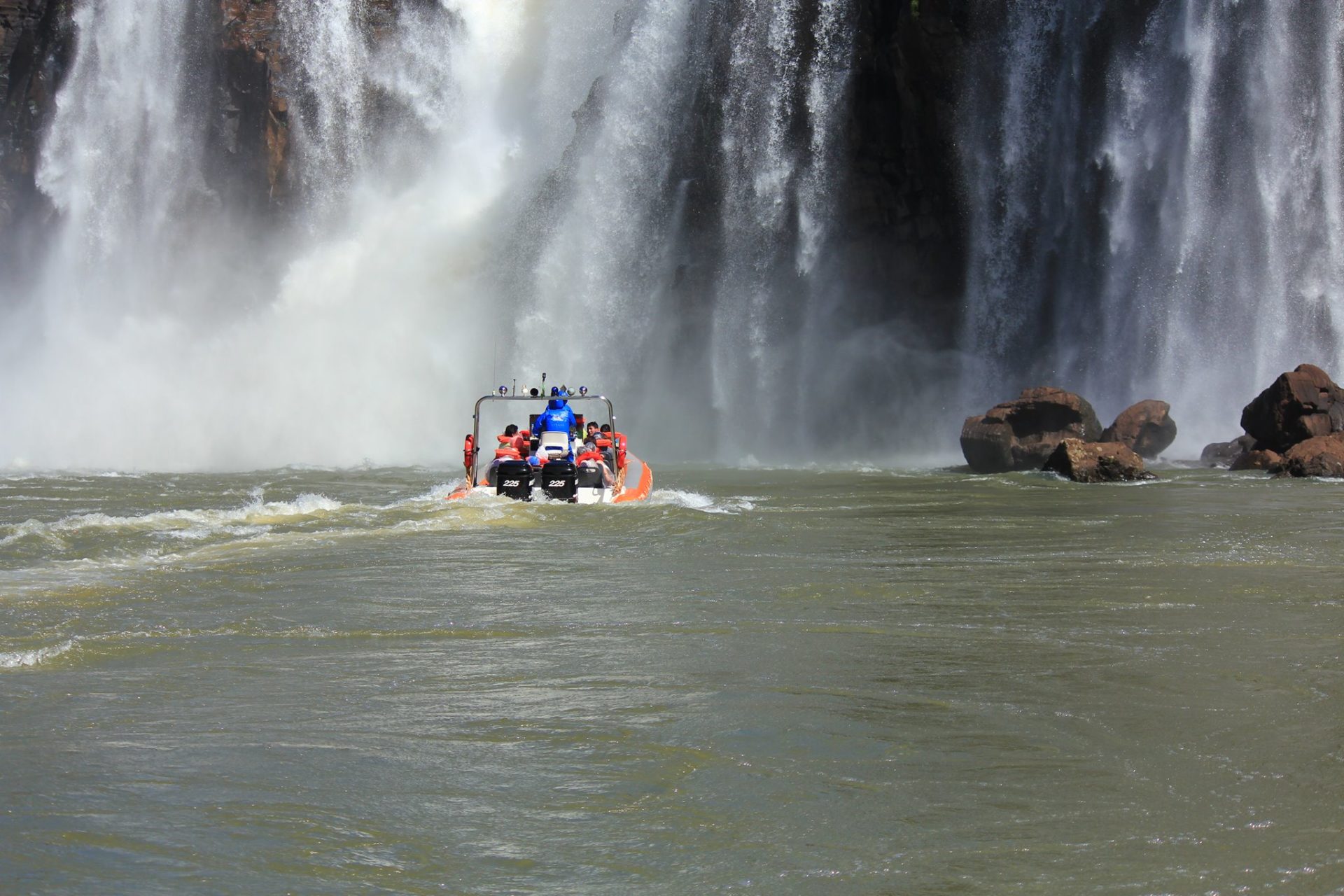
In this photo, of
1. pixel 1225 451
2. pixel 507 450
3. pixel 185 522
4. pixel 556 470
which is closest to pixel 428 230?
pixel 507 450

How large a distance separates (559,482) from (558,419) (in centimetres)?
130

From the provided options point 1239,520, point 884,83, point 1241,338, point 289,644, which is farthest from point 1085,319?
point 289,644

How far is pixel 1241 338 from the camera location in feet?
88.1

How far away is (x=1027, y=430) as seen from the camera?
22922 millimetres

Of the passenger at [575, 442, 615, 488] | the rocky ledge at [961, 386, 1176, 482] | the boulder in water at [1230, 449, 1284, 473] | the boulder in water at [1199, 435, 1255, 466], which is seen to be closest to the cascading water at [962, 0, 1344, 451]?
the boulder in water at [1199, 435, 1255, 466]

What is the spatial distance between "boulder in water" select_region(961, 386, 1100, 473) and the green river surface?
1090cm

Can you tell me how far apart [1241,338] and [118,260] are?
2938cm

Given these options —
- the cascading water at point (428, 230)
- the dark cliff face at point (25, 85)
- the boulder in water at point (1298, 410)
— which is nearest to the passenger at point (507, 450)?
the cascading water at point (428, 230)

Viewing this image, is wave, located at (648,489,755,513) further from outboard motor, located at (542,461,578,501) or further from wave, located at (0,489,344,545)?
wave, located at (0,489,344,545)

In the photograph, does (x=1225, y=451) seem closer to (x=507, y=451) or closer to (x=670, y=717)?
(x=507, y=451)

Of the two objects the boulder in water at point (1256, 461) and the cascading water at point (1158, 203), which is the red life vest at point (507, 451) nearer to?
the boulder in water at point (1256, 461)

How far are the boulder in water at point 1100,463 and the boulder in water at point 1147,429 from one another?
352 centimetres

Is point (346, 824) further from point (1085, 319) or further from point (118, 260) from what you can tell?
point (118, 260)

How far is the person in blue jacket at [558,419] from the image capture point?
620 inches
